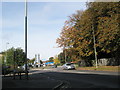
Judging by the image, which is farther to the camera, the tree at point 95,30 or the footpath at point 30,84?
the tree at point 95,30

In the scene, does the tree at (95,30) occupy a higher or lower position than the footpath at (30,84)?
higher

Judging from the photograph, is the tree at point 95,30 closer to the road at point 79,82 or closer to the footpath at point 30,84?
the road at point 79,82

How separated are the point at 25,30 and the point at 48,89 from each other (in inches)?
366

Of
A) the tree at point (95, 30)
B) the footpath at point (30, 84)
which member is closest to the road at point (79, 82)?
the footpath at point (30, 84)

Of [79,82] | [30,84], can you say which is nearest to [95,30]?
[79,82]

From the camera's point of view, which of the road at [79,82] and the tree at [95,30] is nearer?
the road at [79,82]

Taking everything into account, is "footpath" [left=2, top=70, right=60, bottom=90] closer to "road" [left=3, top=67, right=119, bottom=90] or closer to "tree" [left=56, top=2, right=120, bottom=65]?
"road" [left=3, top=67, right=119, bottom=90]

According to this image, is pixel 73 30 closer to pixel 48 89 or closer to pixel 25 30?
pixel 25 30

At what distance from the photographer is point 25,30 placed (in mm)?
19078

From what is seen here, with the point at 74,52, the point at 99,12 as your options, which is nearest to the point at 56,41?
the point at 74,52

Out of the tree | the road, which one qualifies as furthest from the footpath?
the tree

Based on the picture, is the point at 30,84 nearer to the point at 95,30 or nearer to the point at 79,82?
the point at 79,82

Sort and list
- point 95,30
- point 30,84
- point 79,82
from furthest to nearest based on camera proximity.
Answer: point 95,30, point 79,82, point 30,84

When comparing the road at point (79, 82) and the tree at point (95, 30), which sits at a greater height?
the tree at point (95, 30)
